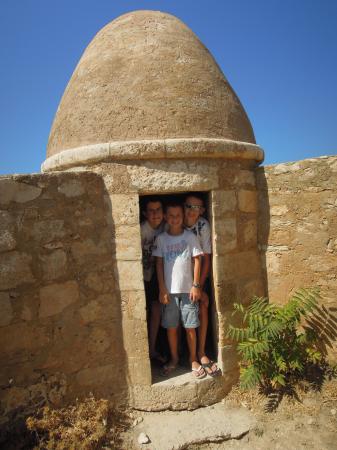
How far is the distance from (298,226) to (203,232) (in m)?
0.98

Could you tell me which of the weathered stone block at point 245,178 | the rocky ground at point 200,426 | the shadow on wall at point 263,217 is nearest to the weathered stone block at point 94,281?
the rocky ground at point 200,426

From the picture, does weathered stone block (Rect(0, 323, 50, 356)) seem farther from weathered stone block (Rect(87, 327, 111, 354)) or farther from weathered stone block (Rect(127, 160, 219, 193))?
weathered stone block (Rect(127, 160, 219, 193))

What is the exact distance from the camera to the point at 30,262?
252cm

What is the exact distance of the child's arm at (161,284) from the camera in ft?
9.95

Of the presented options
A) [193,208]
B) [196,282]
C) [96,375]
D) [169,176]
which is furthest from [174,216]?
[96,375]

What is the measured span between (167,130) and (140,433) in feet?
8.87

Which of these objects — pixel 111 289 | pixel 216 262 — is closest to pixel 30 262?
pixel 111 289

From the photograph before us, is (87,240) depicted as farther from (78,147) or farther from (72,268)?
(78,147)

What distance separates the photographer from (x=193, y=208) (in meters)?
3.08

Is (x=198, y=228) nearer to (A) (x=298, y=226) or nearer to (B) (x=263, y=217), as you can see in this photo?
(B) (x=263, y=217)

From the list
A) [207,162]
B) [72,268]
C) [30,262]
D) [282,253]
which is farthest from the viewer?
[282,253]

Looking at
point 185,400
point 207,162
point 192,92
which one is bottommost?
point 185,400

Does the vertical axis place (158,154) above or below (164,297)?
above

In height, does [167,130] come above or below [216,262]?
above
